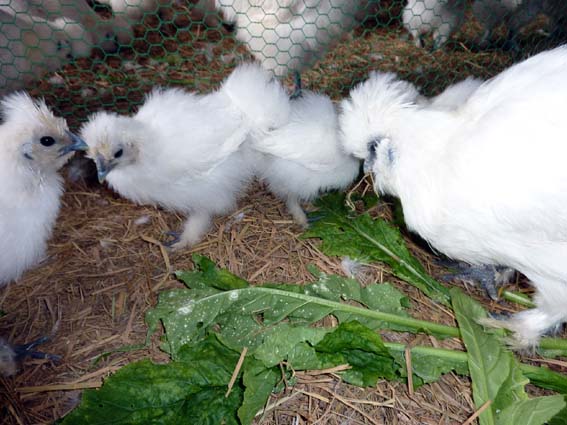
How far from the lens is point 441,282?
2.47 m

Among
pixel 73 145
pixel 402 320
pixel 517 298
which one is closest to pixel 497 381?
pixel 402 320

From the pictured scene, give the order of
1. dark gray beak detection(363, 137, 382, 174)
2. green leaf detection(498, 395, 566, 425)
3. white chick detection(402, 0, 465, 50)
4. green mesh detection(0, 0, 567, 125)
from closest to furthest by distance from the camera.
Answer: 1. green leaf detection(498, 395, 566, 425)
2. dark gray beak detection(363, 137, 382, 174)
3. green mesh detection(0, 0, 567, 125)
4. white chick detection(402, 0, 465, 50)

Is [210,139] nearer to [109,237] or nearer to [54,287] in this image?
[109,237]

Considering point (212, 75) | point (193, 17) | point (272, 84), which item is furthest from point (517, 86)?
point (193, 17)

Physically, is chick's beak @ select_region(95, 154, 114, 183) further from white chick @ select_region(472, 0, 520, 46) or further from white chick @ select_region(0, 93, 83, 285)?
white chick @ select_region(472, 0, 520, 46)

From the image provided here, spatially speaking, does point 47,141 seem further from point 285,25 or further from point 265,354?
point 285,25

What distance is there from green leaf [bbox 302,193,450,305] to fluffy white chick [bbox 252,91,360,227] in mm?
208

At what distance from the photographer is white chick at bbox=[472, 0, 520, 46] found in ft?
14.3

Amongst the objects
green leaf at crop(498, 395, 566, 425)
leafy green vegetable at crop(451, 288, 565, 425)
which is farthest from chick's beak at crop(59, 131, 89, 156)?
green leaf at crop(498, 395, 566, 425)

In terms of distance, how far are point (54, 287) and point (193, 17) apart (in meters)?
3.05

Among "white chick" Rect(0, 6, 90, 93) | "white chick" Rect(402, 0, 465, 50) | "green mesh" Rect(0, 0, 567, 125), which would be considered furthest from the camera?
"white chick" Rect(402, 0, 465, 50)

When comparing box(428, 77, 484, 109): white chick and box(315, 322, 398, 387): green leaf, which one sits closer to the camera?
box(315, 322, 398, 387): green leaf

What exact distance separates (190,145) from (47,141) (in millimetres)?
673

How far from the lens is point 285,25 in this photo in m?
3.54
